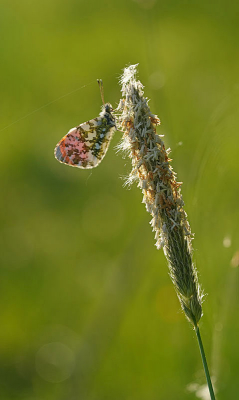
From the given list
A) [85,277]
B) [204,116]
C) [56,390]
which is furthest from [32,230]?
[204,116]

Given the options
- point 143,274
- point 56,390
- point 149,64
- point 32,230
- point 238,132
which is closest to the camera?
point 238,132

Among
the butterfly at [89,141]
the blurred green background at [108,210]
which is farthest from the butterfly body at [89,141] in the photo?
the blurred green background at [108,210]

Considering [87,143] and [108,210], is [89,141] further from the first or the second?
[108,210]

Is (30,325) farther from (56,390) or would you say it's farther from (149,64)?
(149,64)

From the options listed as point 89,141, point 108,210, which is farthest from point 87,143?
point 108,210

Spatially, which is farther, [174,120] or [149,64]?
[149,64]

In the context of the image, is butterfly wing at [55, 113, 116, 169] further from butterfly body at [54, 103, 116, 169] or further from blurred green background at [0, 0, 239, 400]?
blurred green background at [0, 0, 239, 400]

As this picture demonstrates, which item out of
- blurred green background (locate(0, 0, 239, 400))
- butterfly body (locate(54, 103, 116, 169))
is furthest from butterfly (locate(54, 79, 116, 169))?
blurred green background (locate(0, 0, 239, 400))
